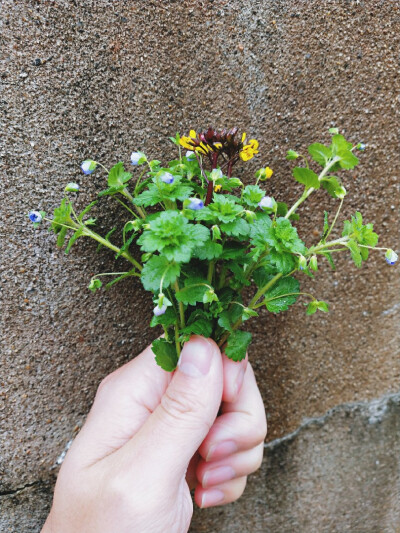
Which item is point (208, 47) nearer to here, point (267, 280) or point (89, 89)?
point (89, 89)

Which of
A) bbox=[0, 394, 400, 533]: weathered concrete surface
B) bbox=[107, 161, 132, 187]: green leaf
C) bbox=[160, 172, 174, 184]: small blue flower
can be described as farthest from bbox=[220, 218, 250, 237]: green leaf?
bbox=[0, 394, 400, 533]: weathered concrete surface

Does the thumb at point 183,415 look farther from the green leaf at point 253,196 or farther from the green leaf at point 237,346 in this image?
the green leaf at point 253,196

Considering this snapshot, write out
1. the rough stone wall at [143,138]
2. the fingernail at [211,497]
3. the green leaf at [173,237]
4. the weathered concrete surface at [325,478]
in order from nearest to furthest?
the green leaf at [173,237], the rough stone wall at [143,138], the fingernail at [211,497], the weathered concrete surface at [325,478]

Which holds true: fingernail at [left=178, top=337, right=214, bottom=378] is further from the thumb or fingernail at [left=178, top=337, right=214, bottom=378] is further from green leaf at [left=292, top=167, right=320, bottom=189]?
green leaf at [left=292, top=167, right=320, bottom=189]

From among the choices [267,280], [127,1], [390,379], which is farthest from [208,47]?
[390,379]

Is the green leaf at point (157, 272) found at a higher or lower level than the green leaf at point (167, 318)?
higher

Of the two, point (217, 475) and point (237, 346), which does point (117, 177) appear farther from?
point (217, 475)

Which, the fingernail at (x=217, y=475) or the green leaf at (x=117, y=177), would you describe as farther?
the fingernail at (x=217, y=475)

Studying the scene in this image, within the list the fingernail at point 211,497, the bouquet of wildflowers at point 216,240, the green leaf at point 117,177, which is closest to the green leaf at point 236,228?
the bouquet of wildflowers at point 216,240

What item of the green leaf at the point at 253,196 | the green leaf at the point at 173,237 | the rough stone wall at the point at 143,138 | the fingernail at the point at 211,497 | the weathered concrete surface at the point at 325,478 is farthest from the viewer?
the weathered concrete surface at the point at 325,478
